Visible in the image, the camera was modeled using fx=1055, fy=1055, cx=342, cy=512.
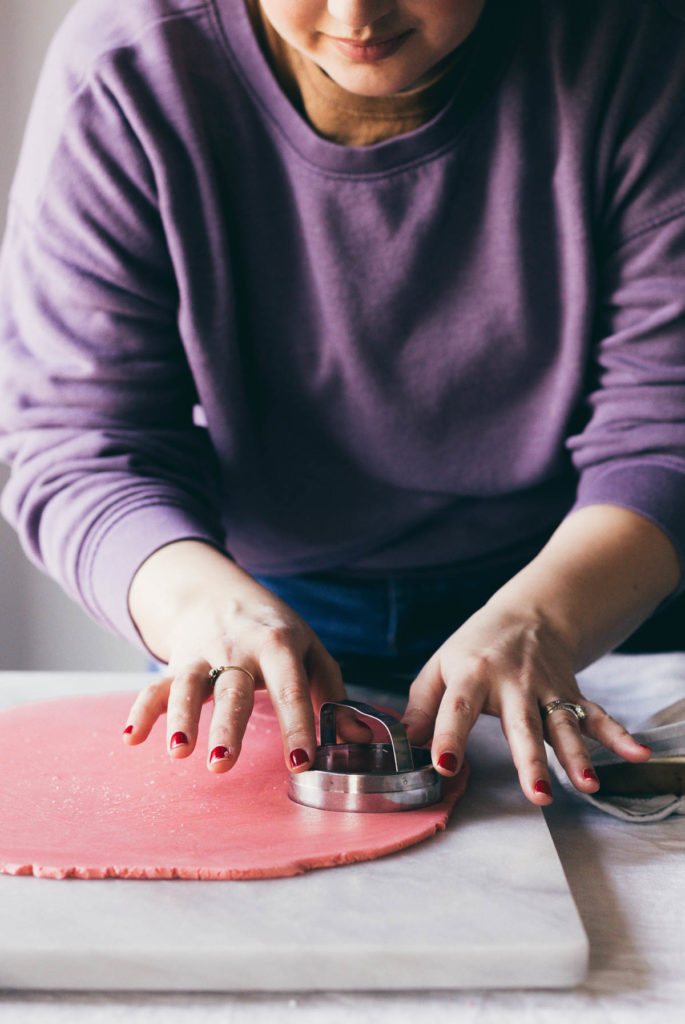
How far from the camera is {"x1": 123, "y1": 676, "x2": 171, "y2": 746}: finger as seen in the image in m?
0.70

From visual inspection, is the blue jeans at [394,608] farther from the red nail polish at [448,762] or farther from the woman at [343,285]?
the red nail polish at [448,762]

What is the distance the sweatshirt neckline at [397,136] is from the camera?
3.13 ft

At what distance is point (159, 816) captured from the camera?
63cm

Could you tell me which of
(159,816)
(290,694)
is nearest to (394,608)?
(290,694)

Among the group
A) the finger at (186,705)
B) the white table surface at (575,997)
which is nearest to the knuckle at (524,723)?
the white table surface at (575,997)

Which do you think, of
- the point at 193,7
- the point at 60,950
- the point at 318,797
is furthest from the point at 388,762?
the point at 193,7

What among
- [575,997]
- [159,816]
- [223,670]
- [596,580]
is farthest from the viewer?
[596,580]

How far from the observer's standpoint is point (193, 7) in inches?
37.9

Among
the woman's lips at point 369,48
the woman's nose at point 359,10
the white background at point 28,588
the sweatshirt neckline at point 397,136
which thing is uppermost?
the woman's nose at point 359,10

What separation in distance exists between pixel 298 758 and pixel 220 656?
12 cm

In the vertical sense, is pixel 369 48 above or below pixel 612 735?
above

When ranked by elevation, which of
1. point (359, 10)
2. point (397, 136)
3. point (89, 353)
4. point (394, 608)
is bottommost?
point (394, 608)

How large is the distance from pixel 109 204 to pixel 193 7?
0.65ft

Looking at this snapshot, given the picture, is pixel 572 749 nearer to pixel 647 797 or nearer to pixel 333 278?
pixel 647 797
